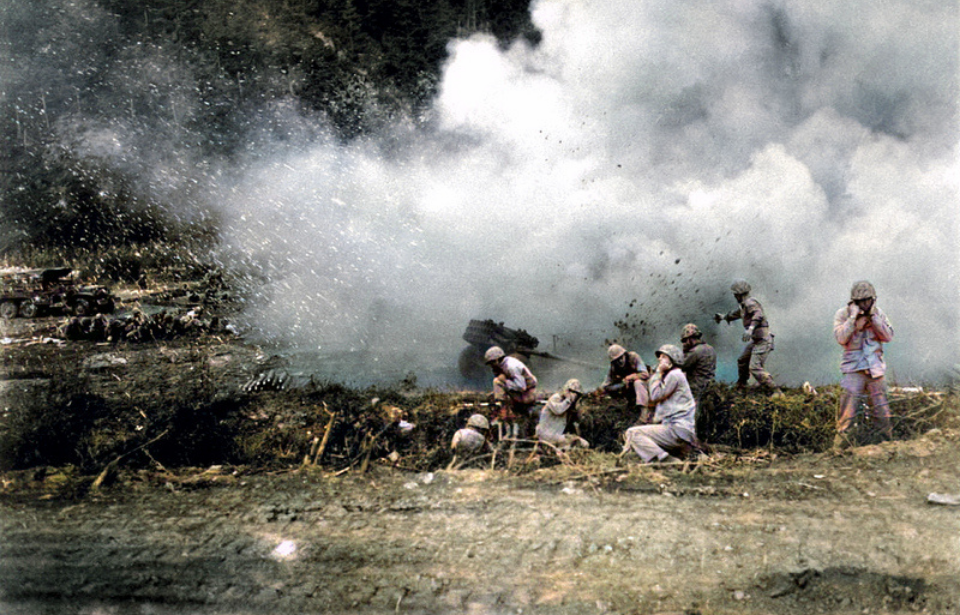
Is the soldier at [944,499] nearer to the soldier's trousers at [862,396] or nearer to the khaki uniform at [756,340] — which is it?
the soldier's trousers at [862,396]

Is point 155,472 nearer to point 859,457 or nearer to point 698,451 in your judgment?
point 698,451

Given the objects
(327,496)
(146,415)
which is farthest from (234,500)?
(146,415)

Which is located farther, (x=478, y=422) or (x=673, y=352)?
(x=478, y=422)

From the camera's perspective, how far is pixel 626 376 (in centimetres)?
977

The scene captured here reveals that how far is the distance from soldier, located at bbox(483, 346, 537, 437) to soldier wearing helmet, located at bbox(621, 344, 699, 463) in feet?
5.53

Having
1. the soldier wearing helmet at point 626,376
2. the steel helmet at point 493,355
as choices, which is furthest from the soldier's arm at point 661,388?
the steel helmet at point 493,355

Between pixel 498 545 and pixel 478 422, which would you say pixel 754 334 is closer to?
pixel 478 422

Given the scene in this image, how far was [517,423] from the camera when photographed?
9578 mm

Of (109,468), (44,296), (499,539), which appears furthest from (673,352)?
(44,296)

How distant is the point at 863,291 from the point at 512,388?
A: 517 centimetres

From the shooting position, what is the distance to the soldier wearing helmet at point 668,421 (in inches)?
331

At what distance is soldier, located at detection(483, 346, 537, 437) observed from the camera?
9.46 m

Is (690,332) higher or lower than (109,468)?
higher

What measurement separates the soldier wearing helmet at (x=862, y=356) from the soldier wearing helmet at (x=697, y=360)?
72.6 inches
